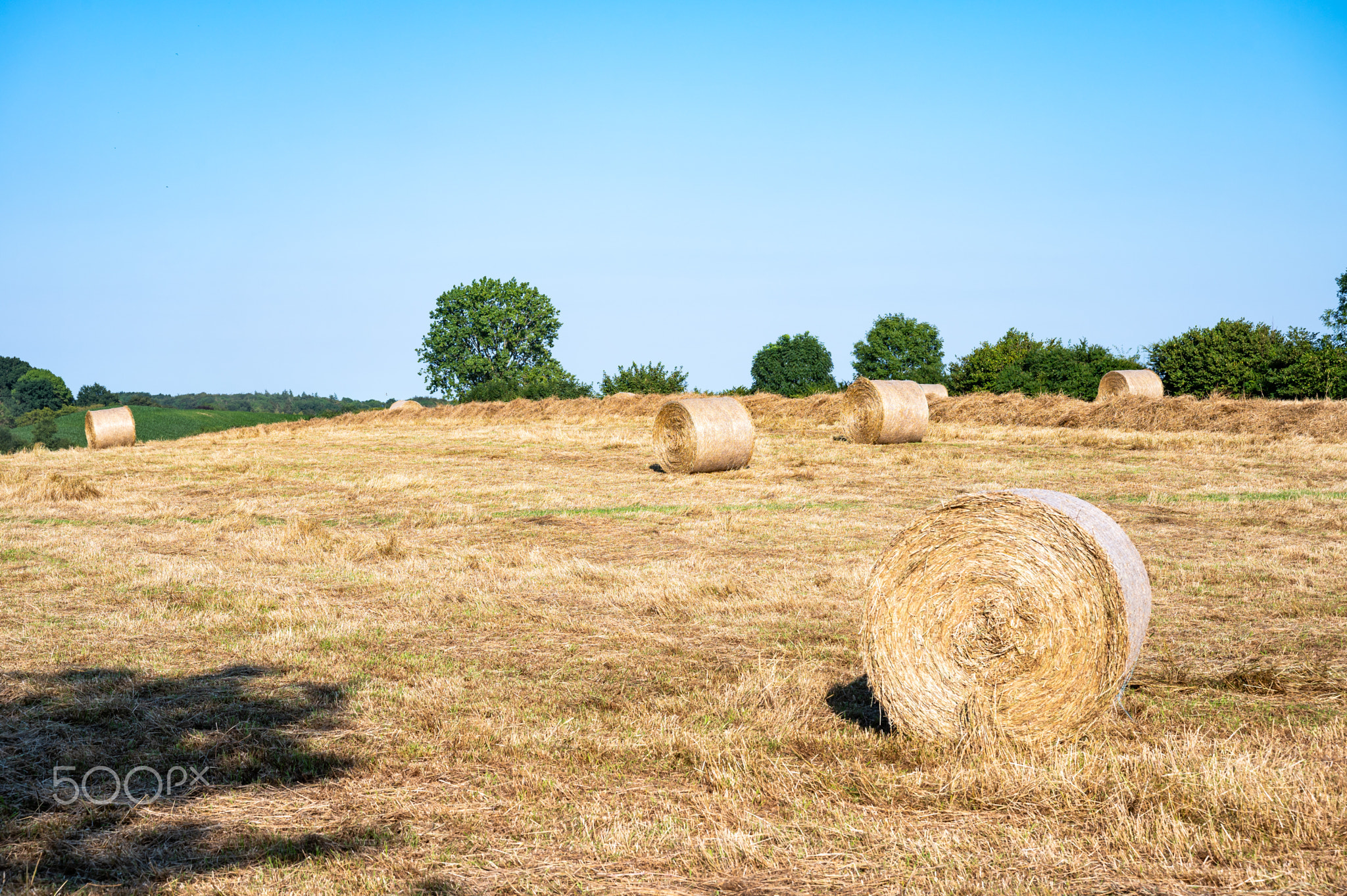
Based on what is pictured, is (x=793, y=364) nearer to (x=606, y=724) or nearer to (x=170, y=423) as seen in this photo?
(x=170, y=423)

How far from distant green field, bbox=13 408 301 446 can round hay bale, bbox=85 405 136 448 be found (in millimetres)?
8257

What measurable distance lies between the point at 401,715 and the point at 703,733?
6.13 feet

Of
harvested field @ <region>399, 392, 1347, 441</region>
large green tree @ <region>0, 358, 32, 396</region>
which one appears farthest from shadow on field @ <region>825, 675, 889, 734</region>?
large green tree @ <region>0, 358, 32, 396</region>

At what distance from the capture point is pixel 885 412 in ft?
86.5

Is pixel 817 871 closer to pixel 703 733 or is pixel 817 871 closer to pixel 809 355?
pixel 703 733

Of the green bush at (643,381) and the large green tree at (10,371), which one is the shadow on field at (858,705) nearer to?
the green bush at (643,381)

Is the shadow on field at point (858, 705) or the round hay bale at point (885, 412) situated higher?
the round hay bale at point (885, 412)

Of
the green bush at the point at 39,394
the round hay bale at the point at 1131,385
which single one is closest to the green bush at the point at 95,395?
the green bush at the point at 39,394

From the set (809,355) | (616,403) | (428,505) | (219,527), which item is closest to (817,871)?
(219,527)

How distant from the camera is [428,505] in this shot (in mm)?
16703

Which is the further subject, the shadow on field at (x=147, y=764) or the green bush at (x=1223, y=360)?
the green bush at (x=1223, y=360)

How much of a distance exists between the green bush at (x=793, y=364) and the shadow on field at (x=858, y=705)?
84.2 m

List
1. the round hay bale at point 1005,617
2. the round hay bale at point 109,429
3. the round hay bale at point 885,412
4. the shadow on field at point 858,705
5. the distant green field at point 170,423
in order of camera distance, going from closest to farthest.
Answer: the round hay bale at point 1005,617 → the shadow on field at point 858,705 → the round hay bale at point 885,412 → the round hay bale at point 109,429 → the distant green field at point 170,423

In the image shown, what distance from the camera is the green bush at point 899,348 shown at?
90.4 meters
